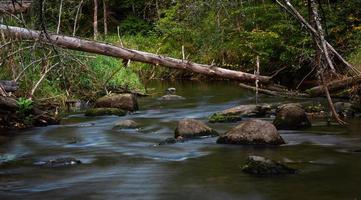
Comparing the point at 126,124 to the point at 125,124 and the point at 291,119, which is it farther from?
the point at 291,119

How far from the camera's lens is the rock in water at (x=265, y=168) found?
615cm

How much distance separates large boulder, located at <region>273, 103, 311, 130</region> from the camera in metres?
9.38

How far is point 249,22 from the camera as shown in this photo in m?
18.1

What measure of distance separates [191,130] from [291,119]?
6.22 ft

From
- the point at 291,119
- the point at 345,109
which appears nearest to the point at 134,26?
the point at 345,109

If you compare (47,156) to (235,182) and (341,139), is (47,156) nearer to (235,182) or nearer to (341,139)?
(235,182)

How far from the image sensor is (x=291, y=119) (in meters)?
9.41

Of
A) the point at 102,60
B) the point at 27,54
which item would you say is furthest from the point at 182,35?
the point at 27,54

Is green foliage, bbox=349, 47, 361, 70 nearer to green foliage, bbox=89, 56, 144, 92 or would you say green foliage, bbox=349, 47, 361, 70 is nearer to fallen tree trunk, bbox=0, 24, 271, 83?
fallen tree trunk, bbox=0, 24, 271, 83

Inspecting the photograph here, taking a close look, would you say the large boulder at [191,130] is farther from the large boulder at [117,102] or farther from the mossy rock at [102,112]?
the large boulder at [117,102]

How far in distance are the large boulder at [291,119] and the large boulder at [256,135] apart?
140 centimetres

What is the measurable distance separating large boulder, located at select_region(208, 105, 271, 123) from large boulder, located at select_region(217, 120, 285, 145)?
2.47 m

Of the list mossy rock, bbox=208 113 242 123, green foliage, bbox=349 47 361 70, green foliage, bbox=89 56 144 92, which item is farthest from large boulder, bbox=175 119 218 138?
green foliage, bbox=349 47 361 70

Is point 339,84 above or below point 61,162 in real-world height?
above
